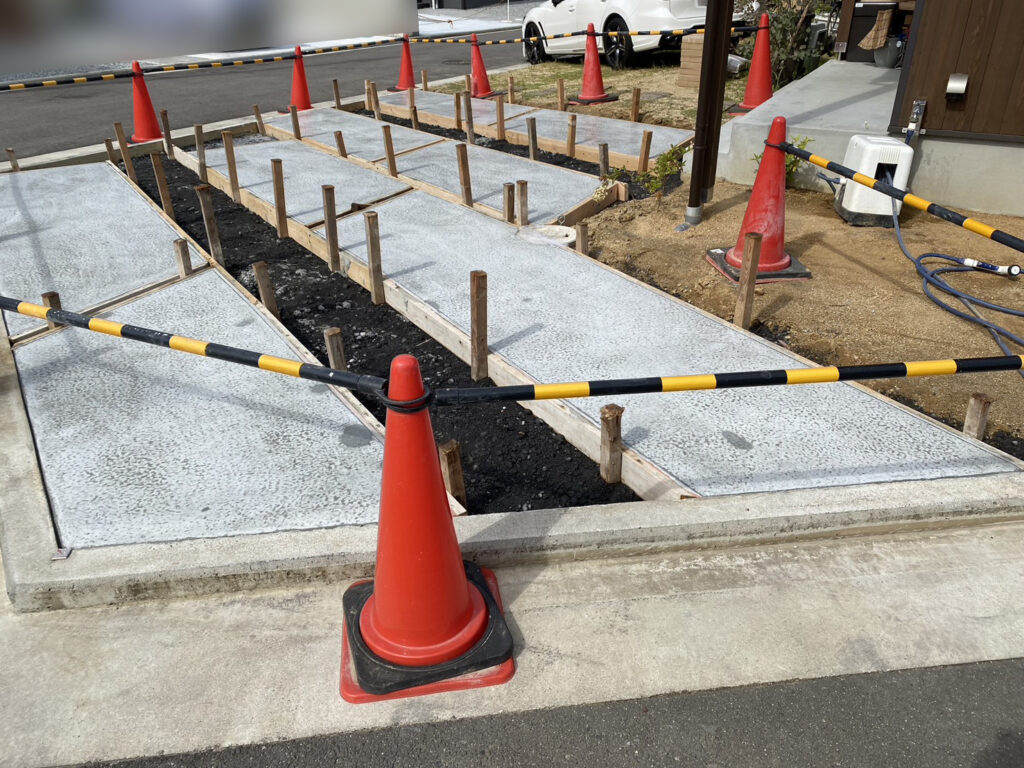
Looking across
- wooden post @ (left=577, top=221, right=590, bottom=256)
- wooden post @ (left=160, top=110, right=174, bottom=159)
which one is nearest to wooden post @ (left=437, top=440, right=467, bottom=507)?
wooden post @ (left=577, top=221, right=590, bottom=256)

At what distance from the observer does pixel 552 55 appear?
14.4 m

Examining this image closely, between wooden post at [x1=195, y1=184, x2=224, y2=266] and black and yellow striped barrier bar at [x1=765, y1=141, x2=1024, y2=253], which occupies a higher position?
black and yellow striped barrier bar at [x1=765, y1=141, x2=1024, y2=253]

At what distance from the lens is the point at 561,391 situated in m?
2.32

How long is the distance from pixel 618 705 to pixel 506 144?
738 centimetres

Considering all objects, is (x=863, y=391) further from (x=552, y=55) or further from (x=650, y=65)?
(x=552, y=55)

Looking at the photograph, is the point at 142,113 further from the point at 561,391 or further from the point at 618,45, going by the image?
the point at 561,391

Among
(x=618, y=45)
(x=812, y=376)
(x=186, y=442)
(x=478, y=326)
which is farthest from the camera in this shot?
(x=618, y=45)

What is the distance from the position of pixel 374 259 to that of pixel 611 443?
225cm

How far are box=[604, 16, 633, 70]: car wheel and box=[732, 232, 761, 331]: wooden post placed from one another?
9779 mm

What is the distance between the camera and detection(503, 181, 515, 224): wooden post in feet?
18.2

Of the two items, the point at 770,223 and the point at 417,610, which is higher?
the point at 770,223

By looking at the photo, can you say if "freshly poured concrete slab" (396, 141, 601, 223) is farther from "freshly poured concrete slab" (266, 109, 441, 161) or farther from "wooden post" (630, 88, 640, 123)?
"wooden post" (630, 88, 640, 123)

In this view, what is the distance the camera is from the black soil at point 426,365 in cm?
314

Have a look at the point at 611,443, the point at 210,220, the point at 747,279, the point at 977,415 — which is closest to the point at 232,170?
the point at 210,220
